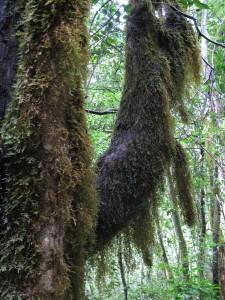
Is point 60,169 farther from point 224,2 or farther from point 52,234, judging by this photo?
point 224,2

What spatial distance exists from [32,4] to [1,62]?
279mm

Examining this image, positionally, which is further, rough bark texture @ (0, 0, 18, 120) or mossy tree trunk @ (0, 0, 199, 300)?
rough bark texture @ (0, 0, 18, 120)

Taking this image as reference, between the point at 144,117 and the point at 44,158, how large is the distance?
114cm

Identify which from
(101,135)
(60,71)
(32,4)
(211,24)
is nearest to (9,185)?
(60,71)

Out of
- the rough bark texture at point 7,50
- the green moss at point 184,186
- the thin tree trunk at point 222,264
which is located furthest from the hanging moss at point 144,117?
the thin tree trunk at point 222,264

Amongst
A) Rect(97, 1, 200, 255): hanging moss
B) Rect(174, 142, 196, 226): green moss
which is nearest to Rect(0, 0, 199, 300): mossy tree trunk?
Rect(97, 1, 200, 255): hanging moss

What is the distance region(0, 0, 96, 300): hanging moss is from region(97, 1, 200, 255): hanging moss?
25.7 inches

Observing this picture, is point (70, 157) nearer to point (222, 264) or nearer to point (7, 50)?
point (7, 50)

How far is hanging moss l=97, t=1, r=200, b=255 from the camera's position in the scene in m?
2.34

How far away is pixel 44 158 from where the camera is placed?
4.92ft

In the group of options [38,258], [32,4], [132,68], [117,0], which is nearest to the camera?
[38,258]

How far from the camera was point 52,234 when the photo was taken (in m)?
1.44

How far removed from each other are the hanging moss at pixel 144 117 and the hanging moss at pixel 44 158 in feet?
2.14

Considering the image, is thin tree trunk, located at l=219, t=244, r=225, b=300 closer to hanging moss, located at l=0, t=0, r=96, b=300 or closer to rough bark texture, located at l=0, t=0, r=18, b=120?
hanging moss, located at l=0, t=0, r=96, b=300
